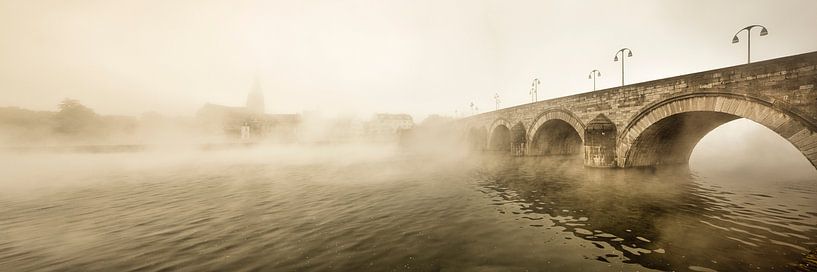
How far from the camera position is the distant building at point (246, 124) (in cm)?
6712

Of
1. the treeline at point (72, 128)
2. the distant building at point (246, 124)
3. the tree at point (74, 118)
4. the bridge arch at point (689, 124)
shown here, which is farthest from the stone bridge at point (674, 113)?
the tree at point (74, 118)

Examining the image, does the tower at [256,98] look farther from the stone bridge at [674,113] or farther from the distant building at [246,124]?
the stone bridge at [674,113]

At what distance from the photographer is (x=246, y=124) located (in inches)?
2628

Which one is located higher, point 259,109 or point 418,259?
point 259,109

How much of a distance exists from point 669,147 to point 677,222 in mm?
11697

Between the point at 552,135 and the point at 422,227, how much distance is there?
804 inches

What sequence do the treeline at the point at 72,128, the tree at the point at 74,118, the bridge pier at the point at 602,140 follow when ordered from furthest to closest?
1. the tree at the point at 74,118
2. the treeline at the point at 72,128
3. the bridge pier at the point at 602,140

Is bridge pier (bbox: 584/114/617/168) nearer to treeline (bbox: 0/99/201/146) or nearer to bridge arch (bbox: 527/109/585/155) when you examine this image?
bridge arch (bbox: 527/109/585/155)

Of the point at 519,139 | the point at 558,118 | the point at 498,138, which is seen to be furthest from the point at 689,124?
the point at 498,138

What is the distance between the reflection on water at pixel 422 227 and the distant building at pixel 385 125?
68.7 metres

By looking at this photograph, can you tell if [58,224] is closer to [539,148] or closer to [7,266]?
[7,266]

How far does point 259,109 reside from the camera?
10300 centimetres

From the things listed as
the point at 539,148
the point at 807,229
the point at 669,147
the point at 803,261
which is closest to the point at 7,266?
the point at 803,261

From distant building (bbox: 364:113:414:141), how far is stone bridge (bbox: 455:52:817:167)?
60.3 meters
